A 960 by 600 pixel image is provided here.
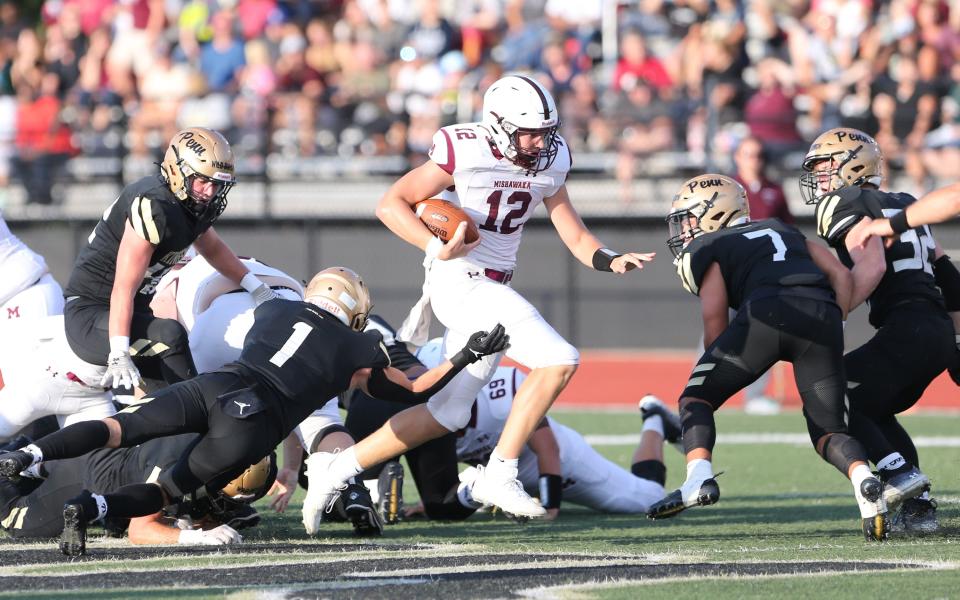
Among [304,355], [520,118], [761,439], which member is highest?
[520,118]

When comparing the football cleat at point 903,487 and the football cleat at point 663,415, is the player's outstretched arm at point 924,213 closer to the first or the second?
the football cleat at point 903,487

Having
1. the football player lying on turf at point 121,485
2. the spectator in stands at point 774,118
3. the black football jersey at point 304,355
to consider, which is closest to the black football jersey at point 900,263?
the black football jersey at point 304,355

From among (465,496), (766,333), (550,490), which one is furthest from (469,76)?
(766,333)

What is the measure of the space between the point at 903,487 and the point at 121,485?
119 inches

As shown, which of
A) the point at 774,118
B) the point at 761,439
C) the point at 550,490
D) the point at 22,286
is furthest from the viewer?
the point at 774,118

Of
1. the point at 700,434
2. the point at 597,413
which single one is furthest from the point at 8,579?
the point at 597,413

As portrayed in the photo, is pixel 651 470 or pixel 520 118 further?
pixel 651 470

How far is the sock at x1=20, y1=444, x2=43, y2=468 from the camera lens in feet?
15.8

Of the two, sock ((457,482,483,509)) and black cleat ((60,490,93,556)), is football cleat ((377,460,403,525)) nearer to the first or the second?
sock ((457,482,483,509))

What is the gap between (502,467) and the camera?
557cm

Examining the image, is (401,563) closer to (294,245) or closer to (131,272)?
(131,272)

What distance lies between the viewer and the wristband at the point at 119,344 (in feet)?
18.4

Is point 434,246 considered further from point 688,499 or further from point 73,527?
point 73,527

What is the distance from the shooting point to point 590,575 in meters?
4.45
